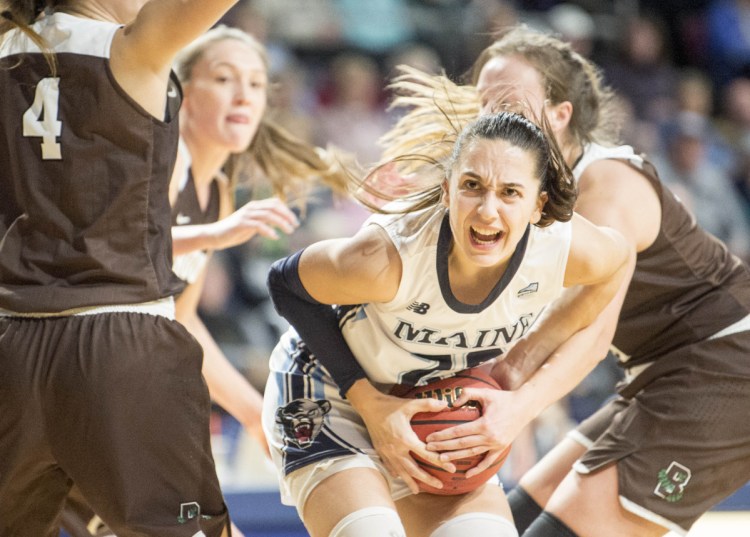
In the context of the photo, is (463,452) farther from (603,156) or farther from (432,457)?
→ (603,156)

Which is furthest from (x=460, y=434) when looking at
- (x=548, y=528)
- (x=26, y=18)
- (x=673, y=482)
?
(x=26, y=18)

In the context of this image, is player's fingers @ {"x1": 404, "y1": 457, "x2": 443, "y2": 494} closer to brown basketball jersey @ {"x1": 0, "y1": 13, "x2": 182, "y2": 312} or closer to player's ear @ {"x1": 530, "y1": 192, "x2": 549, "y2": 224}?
player's ear @ {"x1": 530, "y1": 192, "x2": 549, "y2": 224}

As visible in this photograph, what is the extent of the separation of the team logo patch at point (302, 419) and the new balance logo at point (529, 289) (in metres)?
0.64

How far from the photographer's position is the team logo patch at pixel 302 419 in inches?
117

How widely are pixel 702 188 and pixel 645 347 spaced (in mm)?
5078

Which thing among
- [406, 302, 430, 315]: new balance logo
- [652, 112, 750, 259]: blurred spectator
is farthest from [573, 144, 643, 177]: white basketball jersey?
[652, 112, 750, 259]: blurred spectator

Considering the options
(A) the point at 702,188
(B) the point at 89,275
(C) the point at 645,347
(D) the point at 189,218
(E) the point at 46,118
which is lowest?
(A) the point at 702,188

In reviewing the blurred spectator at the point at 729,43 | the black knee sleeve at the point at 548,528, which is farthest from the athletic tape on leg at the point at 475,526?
the blurred spectator at the point at 729,43

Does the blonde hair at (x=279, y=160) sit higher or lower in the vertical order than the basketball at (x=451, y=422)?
higher

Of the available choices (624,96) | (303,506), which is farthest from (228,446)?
(624,96)

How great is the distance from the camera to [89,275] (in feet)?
8.47

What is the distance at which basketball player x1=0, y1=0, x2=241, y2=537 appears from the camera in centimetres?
254

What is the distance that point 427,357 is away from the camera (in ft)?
9.62

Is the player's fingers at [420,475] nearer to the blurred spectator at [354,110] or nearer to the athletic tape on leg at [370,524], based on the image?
the athletic tape on leg at [370,524]
